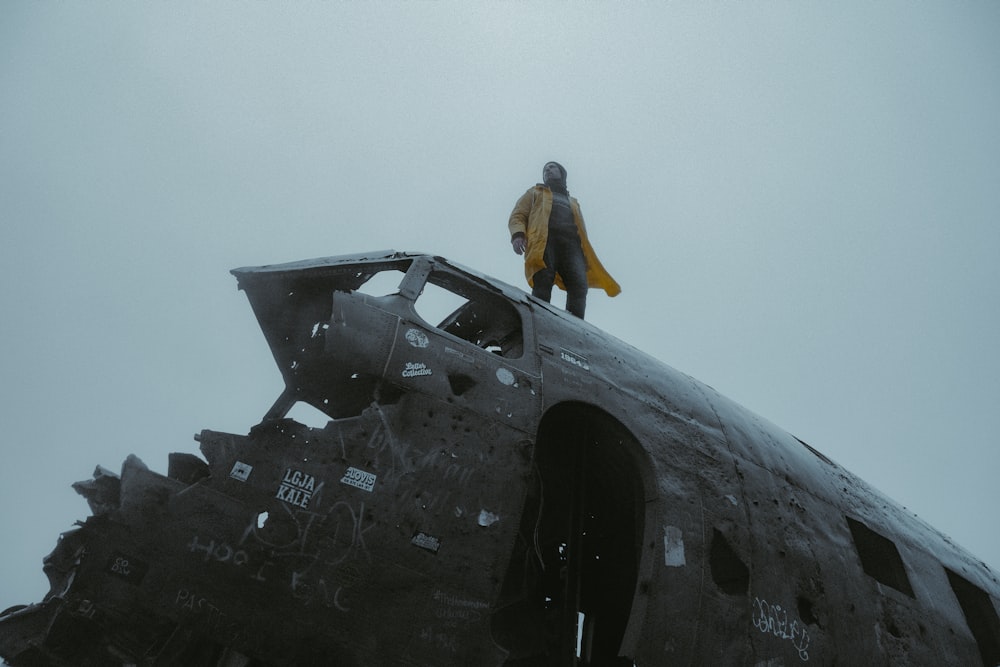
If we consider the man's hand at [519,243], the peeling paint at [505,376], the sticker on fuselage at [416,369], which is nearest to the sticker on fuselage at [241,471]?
the sticker on fuselage at [416,369]

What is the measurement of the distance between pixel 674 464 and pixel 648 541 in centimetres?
64

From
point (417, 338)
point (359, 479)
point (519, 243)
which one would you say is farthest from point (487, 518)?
point (519, 243)

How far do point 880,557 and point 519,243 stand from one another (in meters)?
4.91

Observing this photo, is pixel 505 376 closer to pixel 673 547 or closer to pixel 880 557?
pixel 673 547

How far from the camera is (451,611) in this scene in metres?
2.82

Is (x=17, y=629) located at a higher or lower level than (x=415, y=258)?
lower

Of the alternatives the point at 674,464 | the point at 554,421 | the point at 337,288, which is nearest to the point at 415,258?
the point at 337,288

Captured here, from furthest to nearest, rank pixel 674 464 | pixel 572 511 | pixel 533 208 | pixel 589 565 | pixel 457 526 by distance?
pixel 533 208, pixel 589 565, pixel 572 511, pixel 674 464, pixel 457 526

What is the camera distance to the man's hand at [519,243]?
6828 mm

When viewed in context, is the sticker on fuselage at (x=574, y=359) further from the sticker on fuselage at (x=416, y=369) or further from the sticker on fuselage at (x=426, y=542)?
the sticker on fuselage at (x=426, y=542)

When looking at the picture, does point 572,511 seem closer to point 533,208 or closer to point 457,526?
point 457,526

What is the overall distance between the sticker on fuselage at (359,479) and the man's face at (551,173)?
5673mm

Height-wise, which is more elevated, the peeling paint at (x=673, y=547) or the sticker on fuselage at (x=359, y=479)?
the peeling paint at (x=673, y=547)

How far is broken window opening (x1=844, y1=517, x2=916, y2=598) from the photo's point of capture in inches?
213
